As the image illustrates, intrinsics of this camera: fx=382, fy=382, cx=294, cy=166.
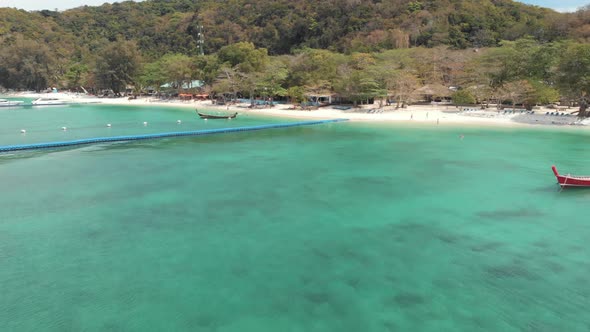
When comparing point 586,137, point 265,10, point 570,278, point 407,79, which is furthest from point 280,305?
point 265,10

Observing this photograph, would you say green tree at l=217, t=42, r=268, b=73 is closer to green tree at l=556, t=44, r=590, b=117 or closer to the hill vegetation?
the hill vegetation

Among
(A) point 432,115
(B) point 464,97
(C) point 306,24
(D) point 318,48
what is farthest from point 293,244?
(C) point 306,24

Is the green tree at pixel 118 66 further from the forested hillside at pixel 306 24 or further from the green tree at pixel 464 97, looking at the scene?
the green tree at pixel 464 97

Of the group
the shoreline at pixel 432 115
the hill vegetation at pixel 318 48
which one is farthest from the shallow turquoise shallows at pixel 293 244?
the hill vegetation at pixel 318 48

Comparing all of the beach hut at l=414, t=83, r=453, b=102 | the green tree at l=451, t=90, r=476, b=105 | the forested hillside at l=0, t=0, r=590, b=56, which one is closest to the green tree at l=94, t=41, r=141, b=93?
the forested hillside at l=0, t=0, r=590, b=56

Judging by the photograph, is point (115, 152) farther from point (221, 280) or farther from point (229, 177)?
point (221, 280)

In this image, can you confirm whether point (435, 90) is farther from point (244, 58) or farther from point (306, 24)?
point (306, 24)
